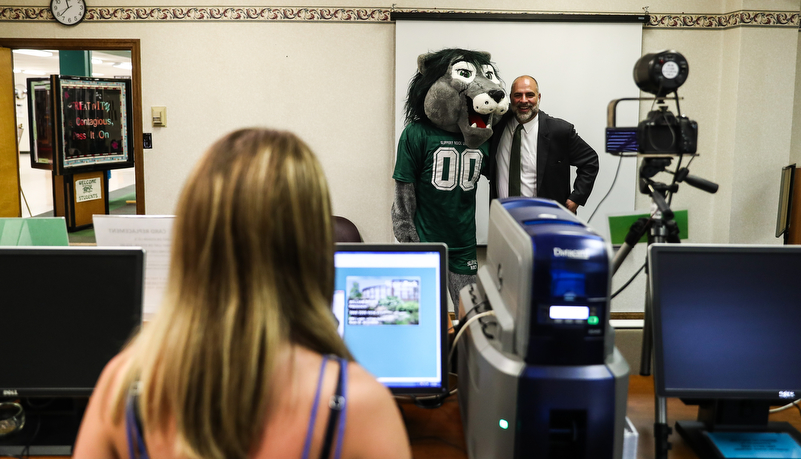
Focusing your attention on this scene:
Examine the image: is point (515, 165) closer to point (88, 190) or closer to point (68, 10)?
point (68, 10)

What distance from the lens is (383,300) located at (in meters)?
A: 1.39

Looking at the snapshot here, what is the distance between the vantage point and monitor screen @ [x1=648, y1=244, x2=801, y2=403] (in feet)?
4.25

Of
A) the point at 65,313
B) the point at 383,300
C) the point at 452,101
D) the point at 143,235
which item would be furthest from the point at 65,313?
the point at 452,101

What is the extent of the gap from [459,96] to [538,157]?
1.89ft

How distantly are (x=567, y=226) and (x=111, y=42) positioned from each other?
3.90 meters

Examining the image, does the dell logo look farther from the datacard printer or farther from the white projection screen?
the white projection screen

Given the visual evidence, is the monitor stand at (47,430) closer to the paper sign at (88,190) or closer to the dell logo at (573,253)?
the dell logo at (573,253)

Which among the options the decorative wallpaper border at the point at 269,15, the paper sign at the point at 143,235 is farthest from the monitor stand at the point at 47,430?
the decorative wallpaper border at the point at 269,15

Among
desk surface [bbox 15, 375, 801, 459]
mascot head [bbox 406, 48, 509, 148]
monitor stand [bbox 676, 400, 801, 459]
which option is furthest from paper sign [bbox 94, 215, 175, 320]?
mascot head [bbox 406, 48, 509, 148]

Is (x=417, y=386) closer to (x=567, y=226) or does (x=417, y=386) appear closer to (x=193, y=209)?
(x=567, y=226)

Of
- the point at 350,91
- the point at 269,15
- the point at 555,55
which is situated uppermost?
the point at 269,15

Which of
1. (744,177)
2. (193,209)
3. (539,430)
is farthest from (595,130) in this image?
(193,209)

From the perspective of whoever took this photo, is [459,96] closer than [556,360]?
No

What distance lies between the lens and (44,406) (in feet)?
4.76
